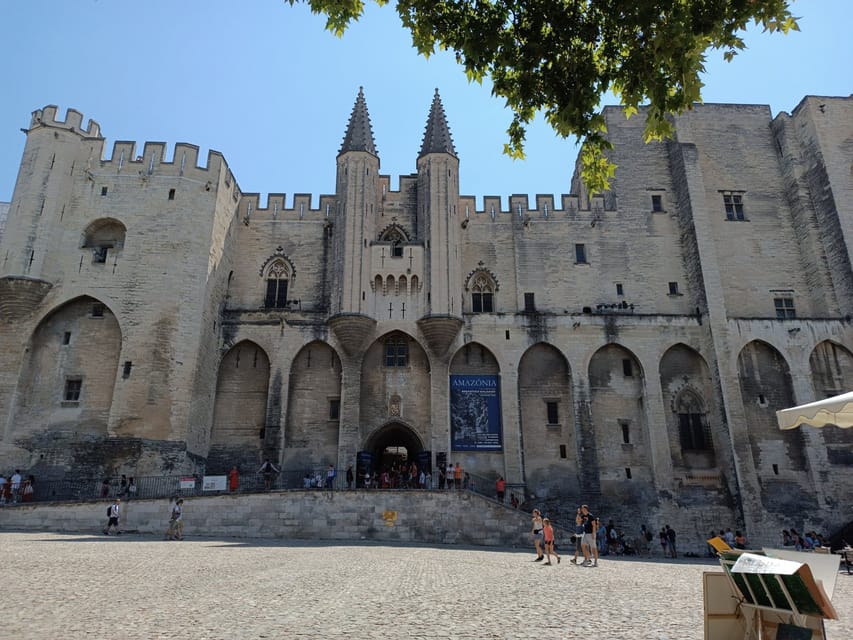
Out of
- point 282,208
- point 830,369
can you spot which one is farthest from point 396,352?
point 830,369

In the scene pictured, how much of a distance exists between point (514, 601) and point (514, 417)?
17054 mm

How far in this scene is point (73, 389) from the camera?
911 inches

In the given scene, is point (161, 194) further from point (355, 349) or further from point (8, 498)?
point (8, 498)

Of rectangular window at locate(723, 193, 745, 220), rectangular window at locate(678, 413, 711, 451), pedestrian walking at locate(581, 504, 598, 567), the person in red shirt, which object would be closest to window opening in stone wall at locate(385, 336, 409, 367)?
the person in red shirt

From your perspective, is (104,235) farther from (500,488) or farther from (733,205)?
A: (733,205)

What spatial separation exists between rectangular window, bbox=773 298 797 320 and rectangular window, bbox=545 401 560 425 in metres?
11.8

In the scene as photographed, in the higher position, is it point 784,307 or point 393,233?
point 393,233

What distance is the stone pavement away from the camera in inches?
227

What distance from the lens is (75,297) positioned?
23.6 m

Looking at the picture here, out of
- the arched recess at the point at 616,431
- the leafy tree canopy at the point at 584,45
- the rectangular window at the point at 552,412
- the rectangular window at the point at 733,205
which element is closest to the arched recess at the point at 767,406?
the arched recess at the point at 616,431

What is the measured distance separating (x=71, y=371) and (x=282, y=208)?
11476mm

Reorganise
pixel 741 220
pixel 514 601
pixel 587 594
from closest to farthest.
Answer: pixel 514 601 < pixel 587 594 < pixel 741 220

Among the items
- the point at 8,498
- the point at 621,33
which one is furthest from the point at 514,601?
the point at 8,498

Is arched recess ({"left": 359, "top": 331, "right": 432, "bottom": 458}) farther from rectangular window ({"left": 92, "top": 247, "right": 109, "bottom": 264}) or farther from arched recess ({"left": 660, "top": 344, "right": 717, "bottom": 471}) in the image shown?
rectangular window ({"left": 92, "top": 247, "right": 109, "bottom": 264})
